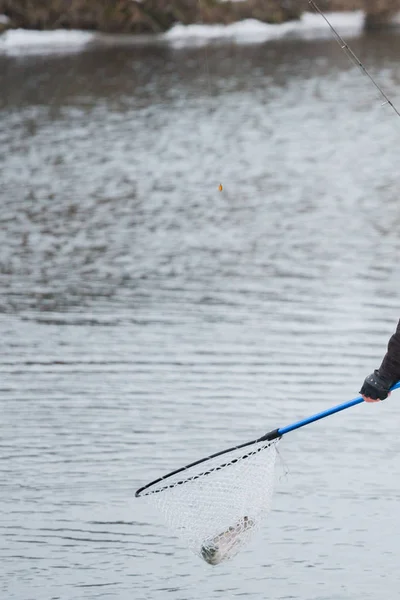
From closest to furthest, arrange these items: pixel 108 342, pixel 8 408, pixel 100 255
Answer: pixel 8 408, pixel 108 342, pixel 100 255

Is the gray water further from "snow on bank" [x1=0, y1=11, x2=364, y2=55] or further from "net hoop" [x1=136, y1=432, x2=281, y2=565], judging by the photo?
"snow on bank" [x1=0, y1=11, x2=364, y2=55]

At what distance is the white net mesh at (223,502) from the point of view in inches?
235

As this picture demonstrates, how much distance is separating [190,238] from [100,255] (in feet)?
4.24

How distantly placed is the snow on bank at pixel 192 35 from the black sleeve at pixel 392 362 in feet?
93.5

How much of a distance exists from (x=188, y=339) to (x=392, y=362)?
4794 millimetres

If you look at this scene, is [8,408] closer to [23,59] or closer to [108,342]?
[108,342]

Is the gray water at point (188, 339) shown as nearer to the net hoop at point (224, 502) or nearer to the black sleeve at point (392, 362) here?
the net hoop at point (224, 502)

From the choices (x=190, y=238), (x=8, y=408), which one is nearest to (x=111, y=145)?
(x=190, y=238)

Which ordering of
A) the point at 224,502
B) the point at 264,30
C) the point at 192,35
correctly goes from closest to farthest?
the point at 224,502 → the point at 192,35 → the point at 264,30

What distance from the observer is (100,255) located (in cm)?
1339

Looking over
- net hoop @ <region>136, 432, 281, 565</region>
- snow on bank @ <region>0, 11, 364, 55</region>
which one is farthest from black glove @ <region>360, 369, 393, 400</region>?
snow on bank @ <region>0, 11, 364, 55</region>

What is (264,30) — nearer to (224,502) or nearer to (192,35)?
(192,35)

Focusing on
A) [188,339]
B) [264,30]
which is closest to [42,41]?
[264,30]

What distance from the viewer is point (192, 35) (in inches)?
1476
